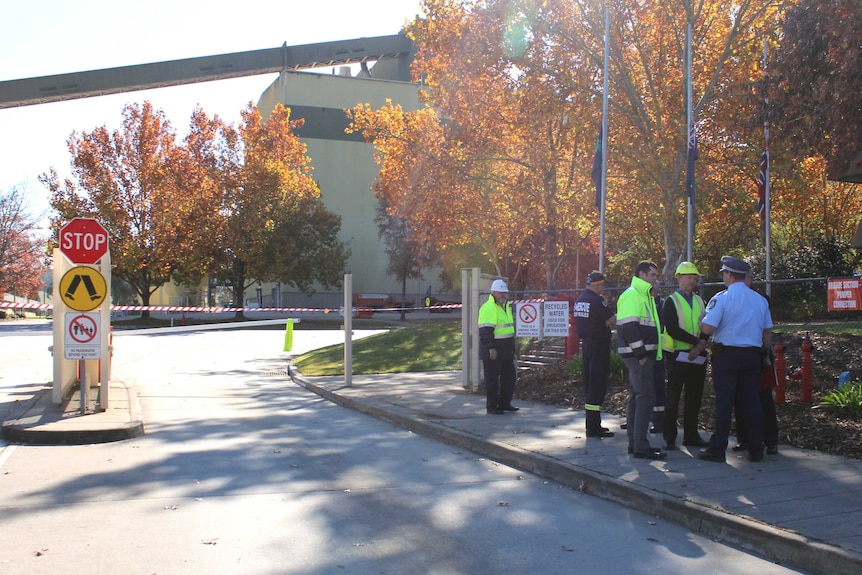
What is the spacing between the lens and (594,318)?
8.97 metres

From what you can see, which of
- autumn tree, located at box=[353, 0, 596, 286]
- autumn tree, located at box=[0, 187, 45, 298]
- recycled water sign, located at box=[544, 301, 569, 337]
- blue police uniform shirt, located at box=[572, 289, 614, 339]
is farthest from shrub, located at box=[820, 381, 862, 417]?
autumn tree, located at box=[0, 187, 45, 298]

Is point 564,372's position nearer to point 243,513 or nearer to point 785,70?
point 785,70

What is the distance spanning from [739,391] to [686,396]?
81 cm

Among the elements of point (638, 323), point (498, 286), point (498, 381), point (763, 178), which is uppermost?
point (763, 178)

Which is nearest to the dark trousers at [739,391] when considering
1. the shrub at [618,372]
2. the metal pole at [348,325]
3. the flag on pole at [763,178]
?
the shrub at [618,372]

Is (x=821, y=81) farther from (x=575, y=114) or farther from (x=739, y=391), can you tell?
(x=575, y=114)

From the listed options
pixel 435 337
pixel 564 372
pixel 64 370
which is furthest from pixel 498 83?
pixel 64 370

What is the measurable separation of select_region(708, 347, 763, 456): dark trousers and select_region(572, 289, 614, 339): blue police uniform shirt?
1764 mm

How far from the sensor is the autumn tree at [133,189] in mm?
46344

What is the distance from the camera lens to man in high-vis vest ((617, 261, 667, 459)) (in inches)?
297

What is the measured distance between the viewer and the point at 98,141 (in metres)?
46.6

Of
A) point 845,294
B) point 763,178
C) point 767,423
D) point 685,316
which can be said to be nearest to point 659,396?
point 685,316

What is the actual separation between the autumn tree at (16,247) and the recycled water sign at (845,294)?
6912 cm

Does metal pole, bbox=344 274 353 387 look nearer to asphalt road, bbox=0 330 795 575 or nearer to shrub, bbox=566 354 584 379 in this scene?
shrub, bbox=566 354 584 379
